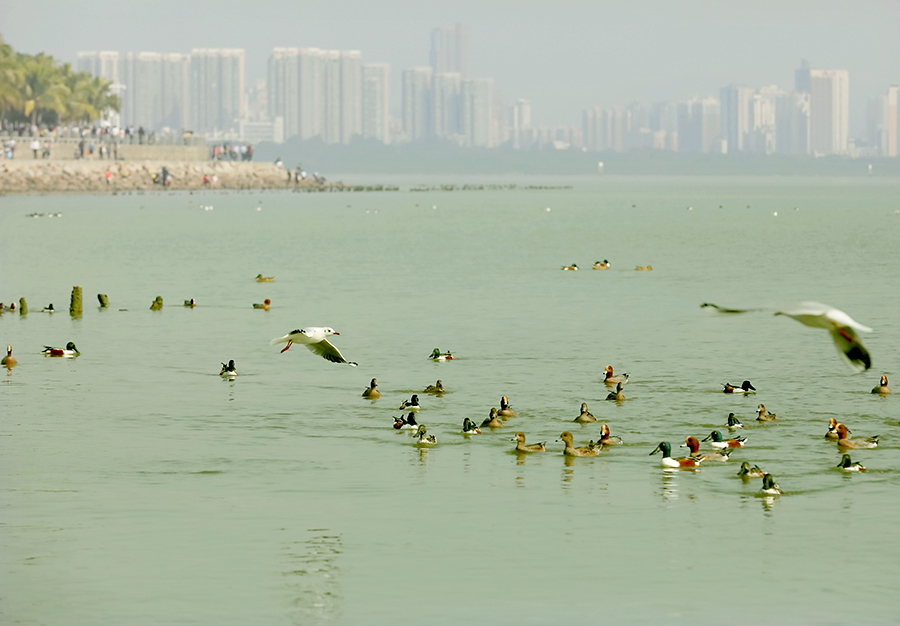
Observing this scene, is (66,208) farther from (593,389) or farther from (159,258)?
(593,389)

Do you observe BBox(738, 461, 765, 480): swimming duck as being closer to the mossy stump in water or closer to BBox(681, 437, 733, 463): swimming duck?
BBox(681, 437, 733, 463): swimming duck

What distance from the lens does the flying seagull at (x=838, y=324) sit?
11.2 m

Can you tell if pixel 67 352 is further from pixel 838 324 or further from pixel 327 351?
pixel 838 324

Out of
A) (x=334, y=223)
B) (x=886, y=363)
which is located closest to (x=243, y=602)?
(x=886, y=363)

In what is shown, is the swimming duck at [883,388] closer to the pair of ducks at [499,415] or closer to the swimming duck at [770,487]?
the pair of ducks at [499,415]

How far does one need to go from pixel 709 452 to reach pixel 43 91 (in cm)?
16159

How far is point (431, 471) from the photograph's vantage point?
26.8 meters

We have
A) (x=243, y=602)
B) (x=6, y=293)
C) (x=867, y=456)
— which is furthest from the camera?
(x=6, y=293)

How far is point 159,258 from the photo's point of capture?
86.6 meters

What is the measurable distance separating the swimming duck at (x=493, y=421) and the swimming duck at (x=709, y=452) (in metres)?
4.58

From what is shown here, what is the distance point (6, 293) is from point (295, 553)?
46611mm

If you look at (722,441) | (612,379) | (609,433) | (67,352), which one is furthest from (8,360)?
(722,441)

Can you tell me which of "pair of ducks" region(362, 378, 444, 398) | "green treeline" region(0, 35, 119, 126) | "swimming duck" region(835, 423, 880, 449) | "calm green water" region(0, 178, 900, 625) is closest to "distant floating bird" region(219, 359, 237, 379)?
"calm green water" region(0, 178, 900, 625)

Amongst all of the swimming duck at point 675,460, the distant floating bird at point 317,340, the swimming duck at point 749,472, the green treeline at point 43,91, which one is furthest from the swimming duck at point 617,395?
the green treeline at point 43,91
